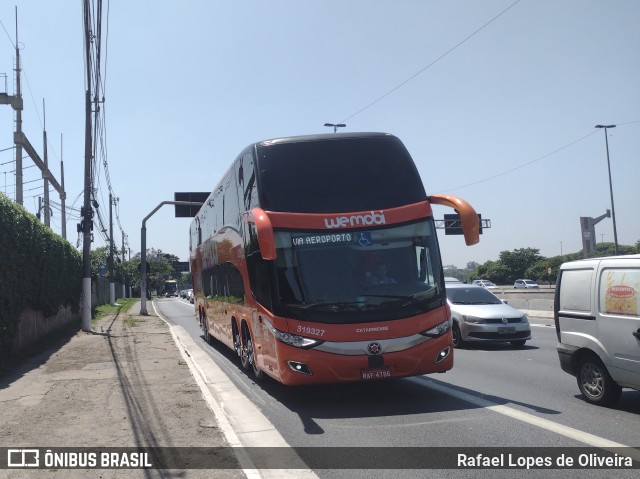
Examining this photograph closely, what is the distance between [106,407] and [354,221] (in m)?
4.38

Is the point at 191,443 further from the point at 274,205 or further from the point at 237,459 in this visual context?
the point at 274,205

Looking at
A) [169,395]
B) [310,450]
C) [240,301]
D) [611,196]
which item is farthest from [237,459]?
[611,196]

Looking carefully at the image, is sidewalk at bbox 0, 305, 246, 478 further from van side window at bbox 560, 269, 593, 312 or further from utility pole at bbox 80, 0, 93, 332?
utility pole at bbox 80, 0, 93, 332

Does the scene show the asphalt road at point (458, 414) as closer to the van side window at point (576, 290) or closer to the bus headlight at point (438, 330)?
the bus headlight at point (438, 330)

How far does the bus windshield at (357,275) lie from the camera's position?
27.4 feet

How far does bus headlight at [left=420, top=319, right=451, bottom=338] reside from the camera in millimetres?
8436

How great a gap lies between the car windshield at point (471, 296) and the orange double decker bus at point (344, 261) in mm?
6866

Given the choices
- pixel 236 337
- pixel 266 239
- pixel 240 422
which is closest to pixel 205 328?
pixel 236 337

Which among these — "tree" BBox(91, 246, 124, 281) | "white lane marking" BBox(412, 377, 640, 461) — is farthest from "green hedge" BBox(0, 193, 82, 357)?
"tree" BBox(91, 246, 124, 281)

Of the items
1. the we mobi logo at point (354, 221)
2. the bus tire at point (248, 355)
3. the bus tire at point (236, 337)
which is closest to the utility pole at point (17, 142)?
the bus tire at point (236, 337)

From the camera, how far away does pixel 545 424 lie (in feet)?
22.8

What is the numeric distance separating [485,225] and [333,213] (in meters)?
57.0

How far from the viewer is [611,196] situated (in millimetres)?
45188

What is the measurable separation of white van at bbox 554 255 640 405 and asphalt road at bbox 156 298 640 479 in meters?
0.42
